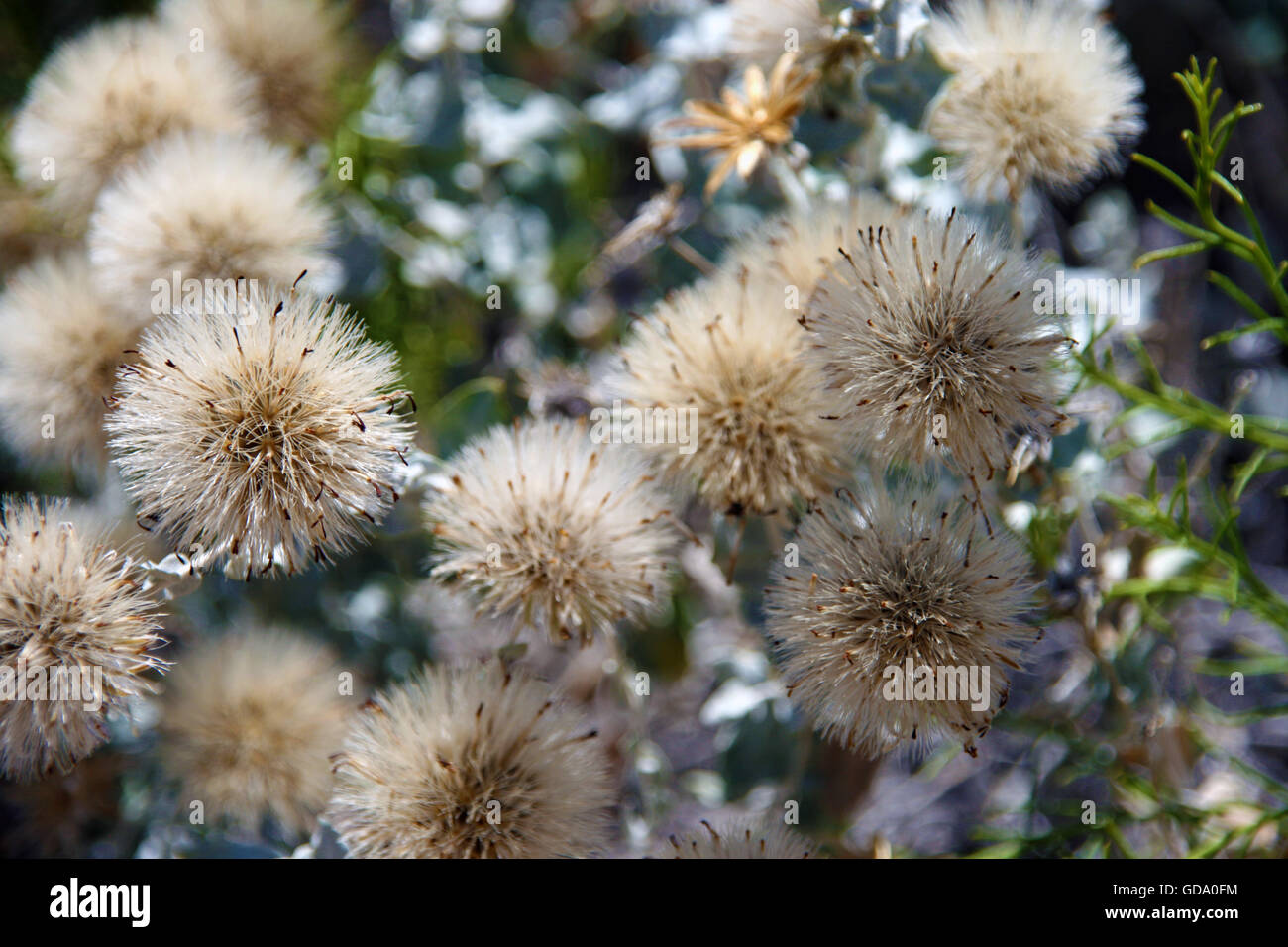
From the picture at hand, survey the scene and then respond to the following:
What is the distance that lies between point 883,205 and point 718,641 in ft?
3.03

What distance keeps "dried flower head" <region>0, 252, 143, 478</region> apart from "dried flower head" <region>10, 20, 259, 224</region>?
0.18 meters

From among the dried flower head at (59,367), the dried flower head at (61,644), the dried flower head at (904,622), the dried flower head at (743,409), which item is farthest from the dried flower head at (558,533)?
the dried flower head at (59,367)

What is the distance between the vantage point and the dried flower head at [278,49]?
139cm

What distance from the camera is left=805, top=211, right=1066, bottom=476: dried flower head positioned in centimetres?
85

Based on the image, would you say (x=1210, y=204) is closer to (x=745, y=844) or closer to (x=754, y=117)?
(x=754, y=117)

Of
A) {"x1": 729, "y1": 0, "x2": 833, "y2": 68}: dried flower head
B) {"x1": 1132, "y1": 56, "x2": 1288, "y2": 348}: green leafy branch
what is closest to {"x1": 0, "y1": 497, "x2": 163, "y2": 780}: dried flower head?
{"x1": 729, "y1": 0, "x2": 833, "y2": 68}: dried flower head

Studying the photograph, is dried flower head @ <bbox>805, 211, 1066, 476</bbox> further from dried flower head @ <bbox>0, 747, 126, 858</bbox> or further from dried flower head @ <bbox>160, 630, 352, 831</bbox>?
dried flower head @ <bbox>0, 747, 126, 858</bbox>

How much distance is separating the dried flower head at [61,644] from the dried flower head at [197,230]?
34 centimetres

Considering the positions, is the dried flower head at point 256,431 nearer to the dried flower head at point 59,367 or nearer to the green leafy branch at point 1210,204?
the dried flower head at point 59,367

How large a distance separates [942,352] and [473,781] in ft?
2.17

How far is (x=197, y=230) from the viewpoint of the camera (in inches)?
43.6

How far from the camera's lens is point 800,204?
3.83ft
